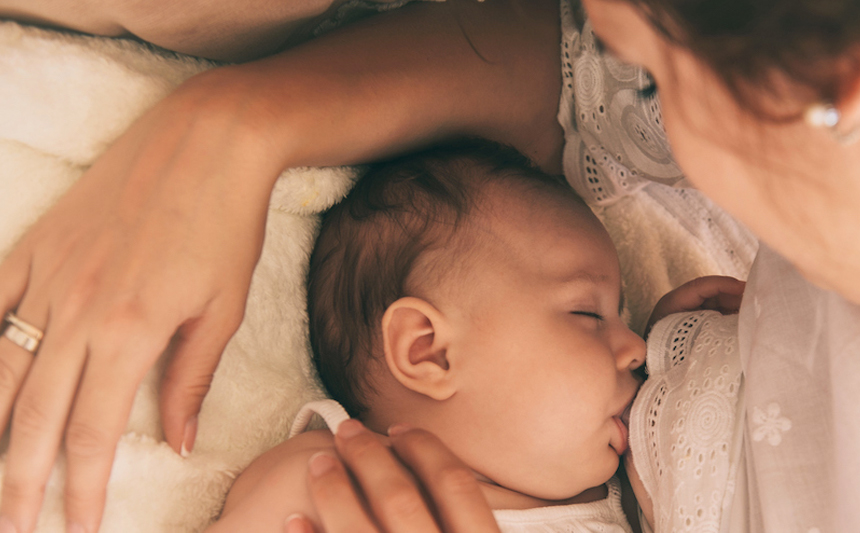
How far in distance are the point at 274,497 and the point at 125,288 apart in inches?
13.0

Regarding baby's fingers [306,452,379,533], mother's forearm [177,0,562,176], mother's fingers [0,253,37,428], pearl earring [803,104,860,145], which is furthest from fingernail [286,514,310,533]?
pearl earring [803,104,860,145]

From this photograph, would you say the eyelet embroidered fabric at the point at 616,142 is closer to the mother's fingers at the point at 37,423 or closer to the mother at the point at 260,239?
the mother at the point at 260,239

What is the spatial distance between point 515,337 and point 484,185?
0.27 m

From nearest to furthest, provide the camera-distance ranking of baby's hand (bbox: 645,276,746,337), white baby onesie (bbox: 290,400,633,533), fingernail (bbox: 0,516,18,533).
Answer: fingernail (bbox: 0,516,18,533) < white baby onesie (bbox: 290,400,633,533) < baby's hand (bbox: 645,276,746,337)

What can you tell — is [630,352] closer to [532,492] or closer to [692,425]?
[692,425]

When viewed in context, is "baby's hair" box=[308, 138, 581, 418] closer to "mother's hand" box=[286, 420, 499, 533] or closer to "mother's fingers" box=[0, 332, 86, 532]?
"mother's hand" box=[286, 420, 499, 533]

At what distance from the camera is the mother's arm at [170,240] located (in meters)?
0.67

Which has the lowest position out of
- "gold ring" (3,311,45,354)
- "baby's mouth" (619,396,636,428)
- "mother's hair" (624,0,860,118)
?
"baby's mouth" (619,396,636,428)

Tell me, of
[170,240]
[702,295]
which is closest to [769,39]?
[170,240]

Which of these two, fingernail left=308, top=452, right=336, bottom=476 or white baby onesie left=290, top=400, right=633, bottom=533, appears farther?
white baby onesie left=290, top=400, right=633, bottom=533

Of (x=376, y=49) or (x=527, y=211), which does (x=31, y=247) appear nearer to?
(x=376, y=49)

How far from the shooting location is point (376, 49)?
3.26 ft

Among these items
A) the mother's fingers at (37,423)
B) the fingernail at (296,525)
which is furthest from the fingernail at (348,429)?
the mother's fingers at (37,423)

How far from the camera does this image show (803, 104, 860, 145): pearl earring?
0.42m
